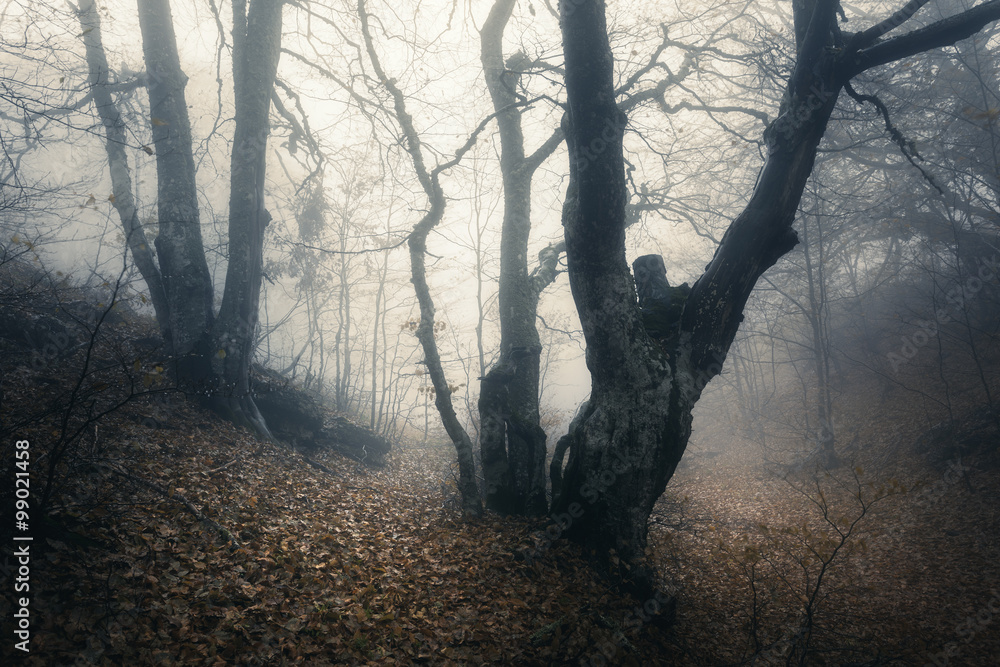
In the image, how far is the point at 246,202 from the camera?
7.00m

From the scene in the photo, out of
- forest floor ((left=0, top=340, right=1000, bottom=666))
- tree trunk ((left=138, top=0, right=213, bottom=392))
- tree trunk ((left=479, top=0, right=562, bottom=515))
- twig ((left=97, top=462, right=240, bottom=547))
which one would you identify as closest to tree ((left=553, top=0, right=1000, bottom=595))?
forest floor ((left=0, top=340, right=1000, bottom=666))

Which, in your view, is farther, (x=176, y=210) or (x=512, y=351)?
(x=176, y=210)

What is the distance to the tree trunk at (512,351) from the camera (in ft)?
18.7

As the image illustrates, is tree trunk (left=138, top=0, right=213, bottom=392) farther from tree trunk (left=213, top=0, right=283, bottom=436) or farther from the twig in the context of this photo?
the twig

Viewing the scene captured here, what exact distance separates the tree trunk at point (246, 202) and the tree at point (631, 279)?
5533mm

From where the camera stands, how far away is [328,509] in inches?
214

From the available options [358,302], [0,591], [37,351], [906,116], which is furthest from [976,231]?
[358,302]

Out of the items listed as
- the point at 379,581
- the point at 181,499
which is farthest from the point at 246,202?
the point at 379,581

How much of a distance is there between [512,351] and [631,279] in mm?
2414

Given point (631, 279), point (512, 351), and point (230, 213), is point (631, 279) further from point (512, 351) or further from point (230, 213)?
point (230, 213)

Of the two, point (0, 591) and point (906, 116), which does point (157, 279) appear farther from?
point (906, 116)

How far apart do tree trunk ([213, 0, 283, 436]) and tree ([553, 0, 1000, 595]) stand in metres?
5.53

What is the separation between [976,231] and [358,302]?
72.4 ft

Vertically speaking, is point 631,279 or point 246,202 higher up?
point 246,202
